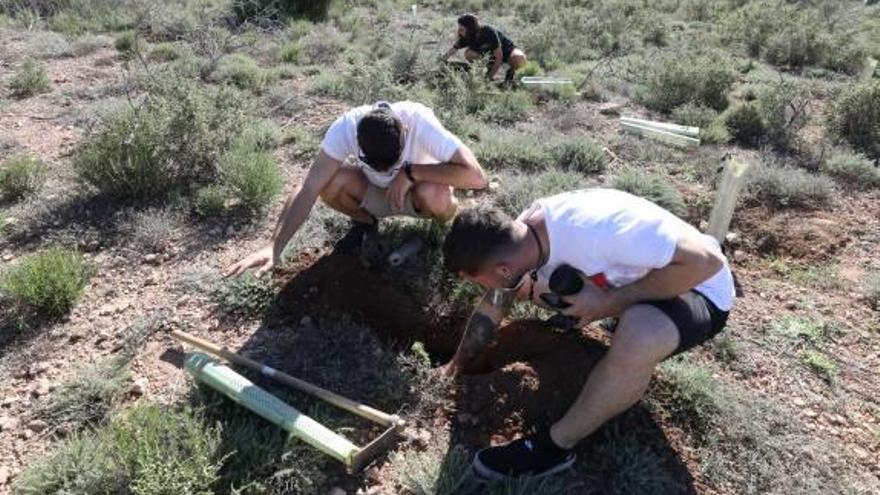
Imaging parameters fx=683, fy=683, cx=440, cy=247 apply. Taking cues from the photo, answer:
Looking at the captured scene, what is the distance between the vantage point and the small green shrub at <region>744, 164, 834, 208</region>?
4.75 metres

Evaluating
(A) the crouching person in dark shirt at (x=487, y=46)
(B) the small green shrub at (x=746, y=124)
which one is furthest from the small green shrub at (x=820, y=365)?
(A) the crouching person in dark shirt at (x=487, y=46)

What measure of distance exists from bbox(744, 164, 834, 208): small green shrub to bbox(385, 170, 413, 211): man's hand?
2.69 meters

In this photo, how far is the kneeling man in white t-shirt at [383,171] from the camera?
299 cm

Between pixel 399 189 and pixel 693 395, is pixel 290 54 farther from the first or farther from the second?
pixel 693 395

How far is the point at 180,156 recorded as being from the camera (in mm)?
4434

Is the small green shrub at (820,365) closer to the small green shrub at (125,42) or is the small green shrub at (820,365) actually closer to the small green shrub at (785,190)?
the small green shrub at (785,190)

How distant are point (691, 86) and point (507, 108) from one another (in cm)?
201

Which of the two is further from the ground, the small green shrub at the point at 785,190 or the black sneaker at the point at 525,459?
the black sneaker at the point at 525,459

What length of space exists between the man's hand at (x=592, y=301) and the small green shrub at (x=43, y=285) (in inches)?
95.2

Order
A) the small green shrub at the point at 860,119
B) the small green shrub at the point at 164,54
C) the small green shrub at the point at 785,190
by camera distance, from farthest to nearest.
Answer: the small green shrub at the point at 164,54 → the small green shrub at the point at 860,119 → the small green shrub at the point at 785,190

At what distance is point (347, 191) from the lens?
3.50 metres

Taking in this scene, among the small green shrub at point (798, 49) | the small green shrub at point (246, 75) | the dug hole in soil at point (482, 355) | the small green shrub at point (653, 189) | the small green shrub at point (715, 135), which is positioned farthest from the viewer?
the small green shrub at point (798, 49)

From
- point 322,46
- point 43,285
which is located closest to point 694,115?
point 322,46

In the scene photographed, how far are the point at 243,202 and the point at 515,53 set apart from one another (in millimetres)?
4435
